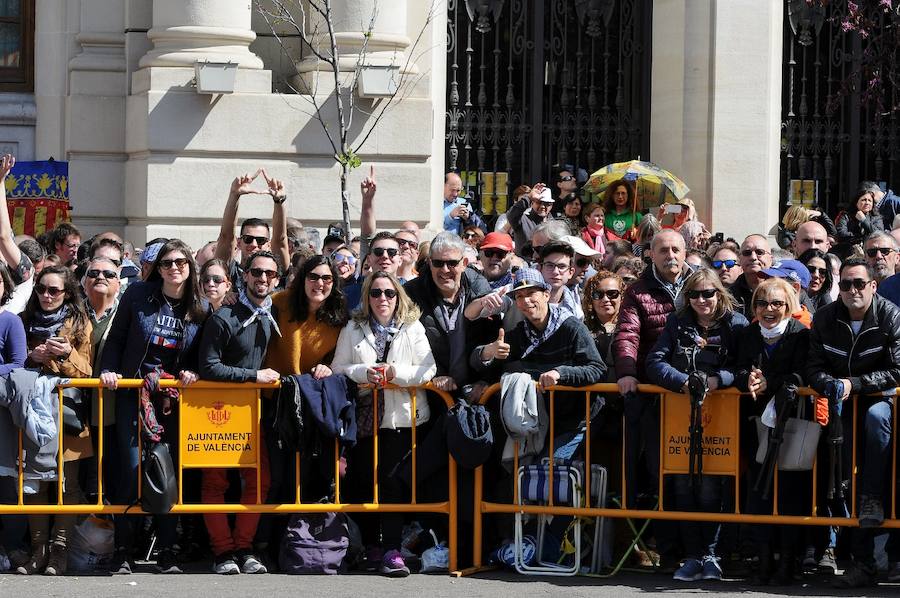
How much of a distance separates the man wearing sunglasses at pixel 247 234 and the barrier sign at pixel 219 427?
1063 millimetres

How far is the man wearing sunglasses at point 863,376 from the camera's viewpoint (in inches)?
356

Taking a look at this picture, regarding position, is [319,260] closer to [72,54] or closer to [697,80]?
[72,54]

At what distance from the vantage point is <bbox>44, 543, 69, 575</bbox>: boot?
944 cm

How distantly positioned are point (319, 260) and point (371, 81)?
563cm

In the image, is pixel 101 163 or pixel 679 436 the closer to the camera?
pixel 679 436

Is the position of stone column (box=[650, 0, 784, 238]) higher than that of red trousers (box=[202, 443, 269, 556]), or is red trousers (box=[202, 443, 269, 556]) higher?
stone column (box=[650, 0, 784, 238])

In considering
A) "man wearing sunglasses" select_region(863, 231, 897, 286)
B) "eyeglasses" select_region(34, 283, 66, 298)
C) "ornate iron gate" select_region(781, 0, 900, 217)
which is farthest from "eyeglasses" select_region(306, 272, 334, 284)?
"ornate iron gate" select_region(781, 0, 900, 217)

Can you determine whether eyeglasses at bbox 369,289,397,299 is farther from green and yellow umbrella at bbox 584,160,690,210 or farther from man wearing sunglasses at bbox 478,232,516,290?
green and yellow umbrella at bbox 584,160,690,210

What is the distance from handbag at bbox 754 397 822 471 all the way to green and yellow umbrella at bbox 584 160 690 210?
19.7ft

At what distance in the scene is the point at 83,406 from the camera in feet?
31.2

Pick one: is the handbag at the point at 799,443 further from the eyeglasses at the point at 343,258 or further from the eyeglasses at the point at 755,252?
the eyeglasses at the point at 343,258

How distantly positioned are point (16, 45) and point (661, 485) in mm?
9416

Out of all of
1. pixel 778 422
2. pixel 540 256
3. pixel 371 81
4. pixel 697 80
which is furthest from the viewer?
pixel 697 80

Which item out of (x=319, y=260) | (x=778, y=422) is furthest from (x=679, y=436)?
(x=319, y=260)
